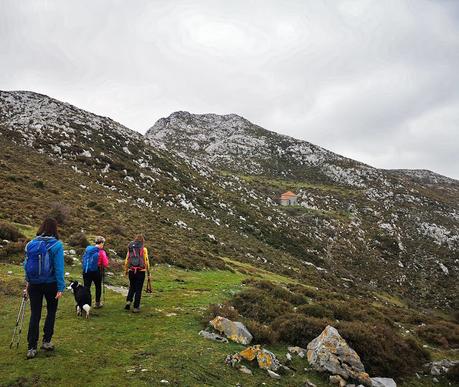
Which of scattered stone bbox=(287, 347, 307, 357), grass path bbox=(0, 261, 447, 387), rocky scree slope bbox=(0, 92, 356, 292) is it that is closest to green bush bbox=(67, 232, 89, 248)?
rocky scree slope bbox=(0, 92, 356, 292)

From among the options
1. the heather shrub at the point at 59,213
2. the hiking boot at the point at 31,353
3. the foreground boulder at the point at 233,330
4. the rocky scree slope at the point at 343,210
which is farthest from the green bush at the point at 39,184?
the rocky scree slope at the point at 343,210

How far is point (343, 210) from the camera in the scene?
278 ft

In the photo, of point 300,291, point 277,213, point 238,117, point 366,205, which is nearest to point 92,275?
point 300,291

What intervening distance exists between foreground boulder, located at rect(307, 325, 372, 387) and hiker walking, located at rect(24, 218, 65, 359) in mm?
6763

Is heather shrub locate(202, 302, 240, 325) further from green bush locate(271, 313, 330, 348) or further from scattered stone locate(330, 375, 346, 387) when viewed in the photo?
scattered stone locate(330, 375, 346, 387)

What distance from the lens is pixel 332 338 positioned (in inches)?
400

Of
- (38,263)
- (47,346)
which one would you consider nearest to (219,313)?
(47,346)

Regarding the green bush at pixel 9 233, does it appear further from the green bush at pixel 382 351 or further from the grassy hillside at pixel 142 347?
the green bush at pixel 382 351

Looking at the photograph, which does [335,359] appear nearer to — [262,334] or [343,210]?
[262,334]

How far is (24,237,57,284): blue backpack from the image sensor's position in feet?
25.5

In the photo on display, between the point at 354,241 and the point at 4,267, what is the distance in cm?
6030

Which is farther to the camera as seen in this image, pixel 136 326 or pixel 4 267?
pixel 4 267

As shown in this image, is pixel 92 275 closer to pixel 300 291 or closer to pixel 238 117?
pixel 300 291

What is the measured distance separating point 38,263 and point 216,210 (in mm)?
46317
